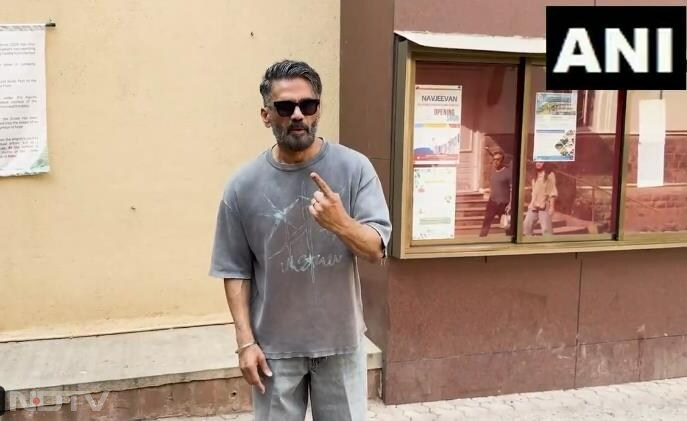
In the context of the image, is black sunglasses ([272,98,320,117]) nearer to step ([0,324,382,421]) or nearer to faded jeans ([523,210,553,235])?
Answer: step ([0,324,382,421])

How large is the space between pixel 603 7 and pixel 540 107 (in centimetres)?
78

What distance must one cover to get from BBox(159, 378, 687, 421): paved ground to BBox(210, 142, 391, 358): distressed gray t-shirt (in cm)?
206

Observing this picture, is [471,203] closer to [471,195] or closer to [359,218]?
[471,195]

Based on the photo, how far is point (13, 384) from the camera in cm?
404

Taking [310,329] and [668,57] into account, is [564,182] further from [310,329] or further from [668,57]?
[310,329]

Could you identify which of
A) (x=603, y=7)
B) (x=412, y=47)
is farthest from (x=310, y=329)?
(x=603, y=7)

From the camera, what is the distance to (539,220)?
4.74 metres

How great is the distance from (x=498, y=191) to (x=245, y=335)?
2.67 meters

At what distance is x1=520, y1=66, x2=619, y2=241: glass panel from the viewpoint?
15.4 ft

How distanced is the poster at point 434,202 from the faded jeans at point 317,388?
76.3 inches

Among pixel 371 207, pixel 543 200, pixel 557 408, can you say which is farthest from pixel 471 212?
pixel 371 207

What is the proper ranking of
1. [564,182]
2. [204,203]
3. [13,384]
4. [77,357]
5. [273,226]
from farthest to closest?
[204,203]
[564,182]
[77,357]
[13,384]
[273,226]

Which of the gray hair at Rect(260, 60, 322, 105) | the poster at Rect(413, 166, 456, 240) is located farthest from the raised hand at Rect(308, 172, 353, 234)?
the poster at Rect(413, 166, 456, 240)

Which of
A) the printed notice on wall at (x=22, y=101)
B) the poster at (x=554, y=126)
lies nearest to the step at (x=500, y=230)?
the poster at (x=554, y=126)
